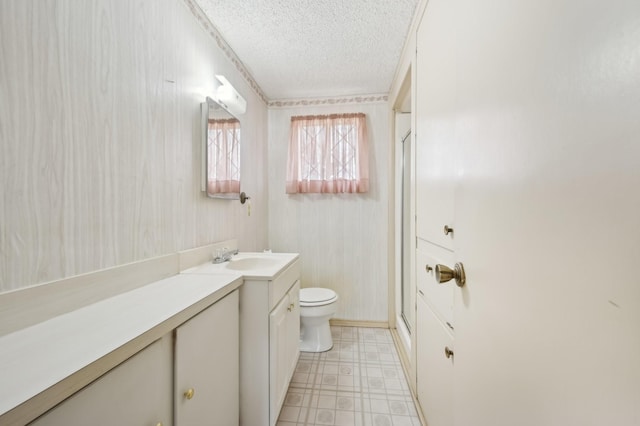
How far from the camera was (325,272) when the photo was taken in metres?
2.51

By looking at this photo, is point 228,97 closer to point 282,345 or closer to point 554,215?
point 282,345

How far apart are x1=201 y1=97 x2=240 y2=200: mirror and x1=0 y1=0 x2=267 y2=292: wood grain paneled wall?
0.19 ft

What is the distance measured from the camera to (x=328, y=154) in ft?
7.98

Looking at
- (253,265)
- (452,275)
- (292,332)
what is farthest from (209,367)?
(452,275)

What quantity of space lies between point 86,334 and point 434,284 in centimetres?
121

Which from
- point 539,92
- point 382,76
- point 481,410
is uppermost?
point 382,76

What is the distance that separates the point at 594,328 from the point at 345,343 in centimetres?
206

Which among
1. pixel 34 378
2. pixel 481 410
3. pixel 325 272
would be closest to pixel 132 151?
pixel 34 378

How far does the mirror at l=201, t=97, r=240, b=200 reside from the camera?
1479 millimetres

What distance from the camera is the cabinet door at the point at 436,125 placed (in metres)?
0.94

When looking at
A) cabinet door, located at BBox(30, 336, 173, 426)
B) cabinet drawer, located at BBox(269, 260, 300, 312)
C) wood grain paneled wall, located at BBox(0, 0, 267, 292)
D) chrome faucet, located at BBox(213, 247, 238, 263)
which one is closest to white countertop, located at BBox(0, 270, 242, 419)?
cabinet door, located at BBox(30, 336, 173, 426)

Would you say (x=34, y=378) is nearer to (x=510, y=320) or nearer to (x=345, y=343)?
(x=510, y=320)

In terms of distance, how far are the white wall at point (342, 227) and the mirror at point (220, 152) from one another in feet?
2.41

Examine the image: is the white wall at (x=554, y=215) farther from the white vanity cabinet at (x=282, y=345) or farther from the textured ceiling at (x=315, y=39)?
the textured ceiling at (x=315, y=39)
